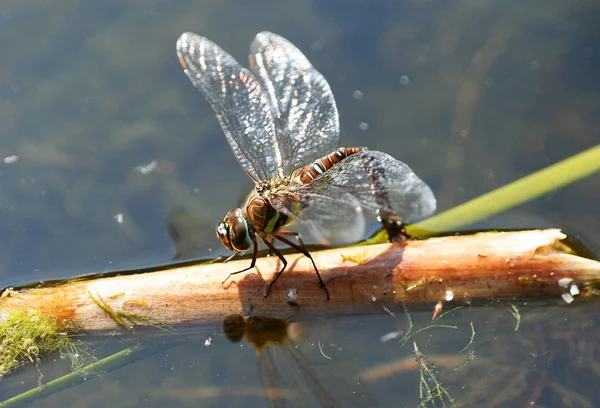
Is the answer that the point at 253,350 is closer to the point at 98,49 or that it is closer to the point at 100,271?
the point at 100,271

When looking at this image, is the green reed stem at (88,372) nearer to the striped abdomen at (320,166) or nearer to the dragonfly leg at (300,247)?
the dragonfly leg at (300,247)

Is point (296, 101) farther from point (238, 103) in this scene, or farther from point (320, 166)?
point (320, 166)

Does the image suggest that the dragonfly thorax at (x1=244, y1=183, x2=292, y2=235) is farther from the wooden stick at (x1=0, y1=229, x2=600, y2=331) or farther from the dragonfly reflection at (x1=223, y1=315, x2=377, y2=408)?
the dragonfly reflection at (x1=223, y1=315, x2=377, y2=408)

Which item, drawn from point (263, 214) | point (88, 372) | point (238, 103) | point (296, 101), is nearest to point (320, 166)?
point (263, 214)

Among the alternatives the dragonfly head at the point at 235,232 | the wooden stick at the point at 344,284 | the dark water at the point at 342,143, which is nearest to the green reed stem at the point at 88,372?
the dark water at the point at 342,143

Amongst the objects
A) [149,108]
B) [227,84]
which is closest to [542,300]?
[227,84]

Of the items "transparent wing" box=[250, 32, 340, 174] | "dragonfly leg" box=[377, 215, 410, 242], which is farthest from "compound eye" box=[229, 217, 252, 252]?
"dragonfly leg" box=[377, 215, 410, 242]
